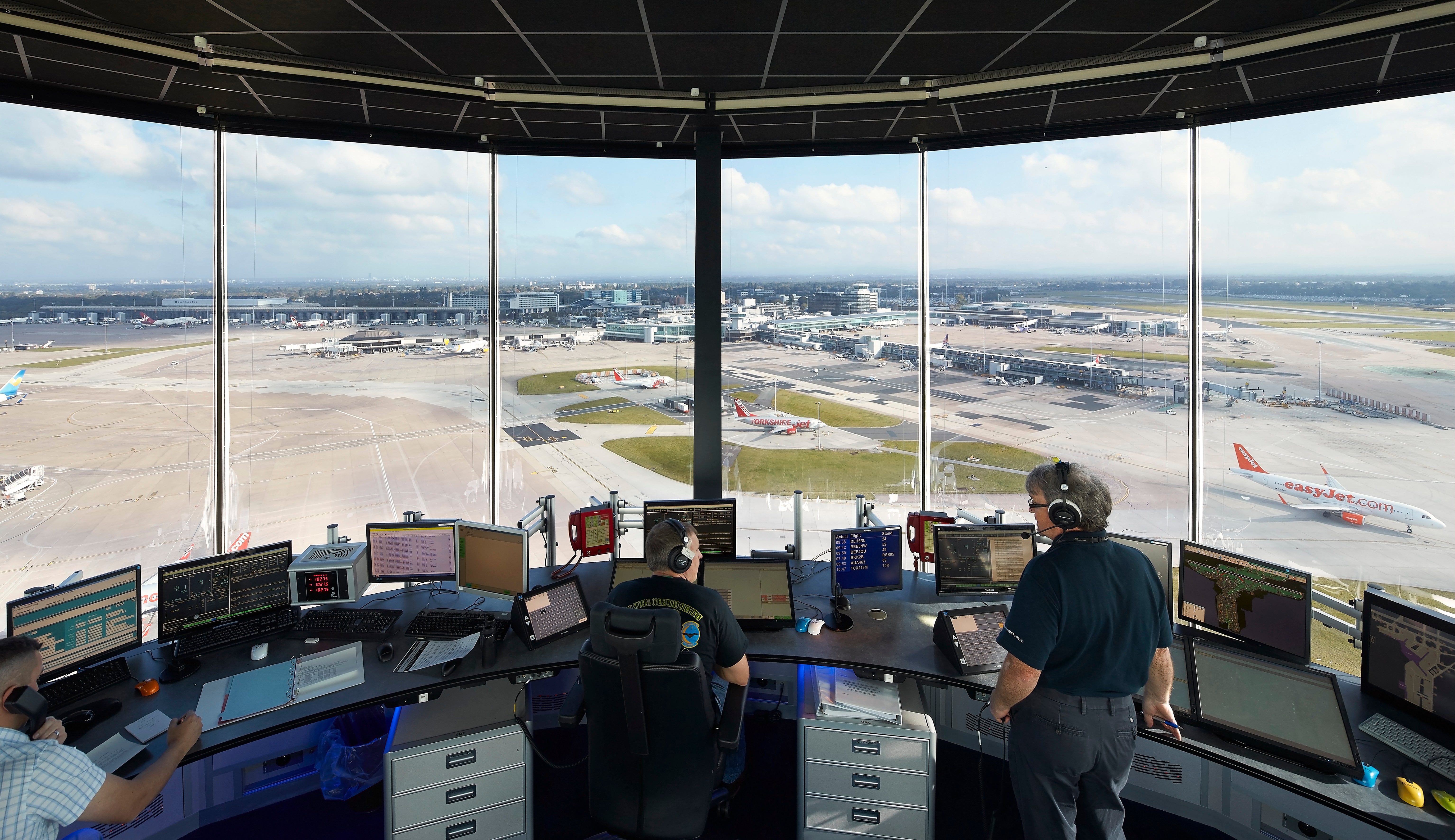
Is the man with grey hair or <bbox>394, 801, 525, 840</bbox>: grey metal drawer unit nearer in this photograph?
the man with grey hair

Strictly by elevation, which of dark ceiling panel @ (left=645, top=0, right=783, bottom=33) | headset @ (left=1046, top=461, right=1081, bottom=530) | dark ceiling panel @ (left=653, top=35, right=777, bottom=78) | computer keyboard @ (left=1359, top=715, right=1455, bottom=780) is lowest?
computer keyboard @ (left=1359, top=715, right=1455, bottom=780)

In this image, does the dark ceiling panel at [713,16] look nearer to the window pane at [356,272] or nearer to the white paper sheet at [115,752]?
the window pane at [356,272]

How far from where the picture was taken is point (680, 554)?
6.56ft

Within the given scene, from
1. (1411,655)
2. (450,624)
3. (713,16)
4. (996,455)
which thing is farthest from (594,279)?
(996,455)

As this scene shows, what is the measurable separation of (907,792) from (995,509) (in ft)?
5.07

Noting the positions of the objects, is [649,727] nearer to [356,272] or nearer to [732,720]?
[732,720]

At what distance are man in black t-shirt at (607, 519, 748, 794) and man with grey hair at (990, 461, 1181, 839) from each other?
0.85 m

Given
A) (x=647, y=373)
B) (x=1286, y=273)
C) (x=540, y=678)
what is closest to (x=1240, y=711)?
(x=540, y=678)

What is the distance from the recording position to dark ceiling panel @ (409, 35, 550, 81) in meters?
2.61

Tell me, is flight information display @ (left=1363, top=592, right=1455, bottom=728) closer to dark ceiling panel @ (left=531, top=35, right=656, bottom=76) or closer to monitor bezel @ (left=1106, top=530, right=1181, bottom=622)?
monitor bezel @ (left=1106, top=530, right=1181, bottom=622)

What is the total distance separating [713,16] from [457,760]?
3249mm

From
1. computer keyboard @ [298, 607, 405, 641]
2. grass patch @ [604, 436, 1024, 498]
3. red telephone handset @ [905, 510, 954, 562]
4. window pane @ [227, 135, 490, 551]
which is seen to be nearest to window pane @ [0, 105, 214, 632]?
window pane @ [227, 135, 490, 551]

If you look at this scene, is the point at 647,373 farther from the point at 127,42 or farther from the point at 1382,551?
the point at 1382,551

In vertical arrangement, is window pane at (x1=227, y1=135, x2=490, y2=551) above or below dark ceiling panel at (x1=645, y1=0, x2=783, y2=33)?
below
